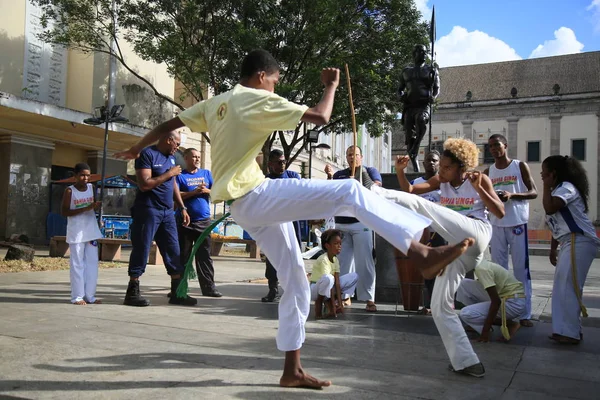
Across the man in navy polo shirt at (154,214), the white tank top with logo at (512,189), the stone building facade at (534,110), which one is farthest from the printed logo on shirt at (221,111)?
the stone building facade at (534,110)

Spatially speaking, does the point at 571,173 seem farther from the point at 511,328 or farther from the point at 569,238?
the point at 511,328

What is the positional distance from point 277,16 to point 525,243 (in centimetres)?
1274

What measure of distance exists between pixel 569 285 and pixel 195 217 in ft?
15.0

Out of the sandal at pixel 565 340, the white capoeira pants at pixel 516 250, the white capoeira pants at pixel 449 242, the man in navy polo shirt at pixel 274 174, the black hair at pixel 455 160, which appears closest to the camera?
the white capoeira pants at pixel 449 242

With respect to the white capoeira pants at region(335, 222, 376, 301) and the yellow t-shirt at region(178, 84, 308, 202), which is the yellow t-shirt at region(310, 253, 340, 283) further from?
the yellow t-shirt at region(178, 84, 308, 202)

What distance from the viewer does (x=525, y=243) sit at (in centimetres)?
588

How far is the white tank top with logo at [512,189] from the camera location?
233 inches

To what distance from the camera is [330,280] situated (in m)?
5.87

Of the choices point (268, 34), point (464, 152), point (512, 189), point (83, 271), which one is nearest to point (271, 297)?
point (83, 271)

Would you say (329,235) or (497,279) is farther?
(329,235)

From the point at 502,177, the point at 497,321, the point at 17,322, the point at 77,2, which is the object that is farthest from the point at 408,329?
the point at 77,2

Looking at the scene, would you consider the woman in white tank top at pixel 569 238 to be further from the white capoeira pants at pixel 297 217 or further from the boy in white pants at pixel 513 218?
the white capoeira pants at pixel 297 217

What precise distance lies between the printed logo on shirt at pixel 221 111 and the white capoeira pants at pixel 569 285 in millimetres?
3507

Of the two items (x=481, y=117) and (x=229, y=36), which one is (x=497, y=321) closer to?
(x=229, y=36)
